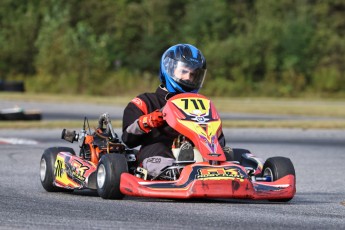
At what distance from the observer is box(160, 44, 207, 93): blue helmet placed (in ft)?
28.5

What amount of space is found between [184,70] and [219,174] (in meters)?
1.43

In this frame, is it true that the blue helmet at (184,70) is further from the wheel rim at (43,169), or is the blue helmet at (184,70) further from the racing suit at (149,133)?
the wheel rim at (43,169)

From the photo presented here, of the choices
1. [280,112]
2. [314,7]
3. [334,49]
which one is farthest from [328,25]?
[280,112]

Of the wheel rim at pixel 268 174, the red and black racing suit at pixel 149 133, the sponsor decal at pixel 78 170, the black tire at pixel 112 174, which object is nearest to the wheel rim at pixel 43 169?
the sponsor decal at pixel 78 170

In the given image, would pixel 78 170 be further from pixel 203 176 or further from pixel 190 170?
pixel 203 176

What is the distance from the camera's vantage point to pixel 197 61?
8680 millimetres

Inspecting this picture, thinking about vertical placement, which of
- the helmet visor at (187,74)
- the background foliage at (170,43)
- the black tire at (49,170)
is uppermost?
the background foliage at (170,43)

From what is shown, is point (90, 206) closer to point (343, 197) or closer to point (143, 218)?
point (143, 218)

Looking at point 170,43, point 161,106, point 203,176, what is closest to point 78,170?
point 161,106

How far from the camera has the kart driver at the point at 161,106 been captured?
8.27 metres

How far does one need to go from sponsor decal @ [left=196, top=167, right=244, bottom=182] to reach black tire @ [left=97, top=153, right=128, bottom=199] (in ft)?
2.39

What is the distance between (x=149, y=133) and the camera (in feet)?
27.8

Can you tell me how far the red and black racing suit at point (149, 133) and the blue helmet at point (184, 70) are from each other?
120 millimetres

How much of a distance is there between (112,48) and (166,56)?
152 feet
